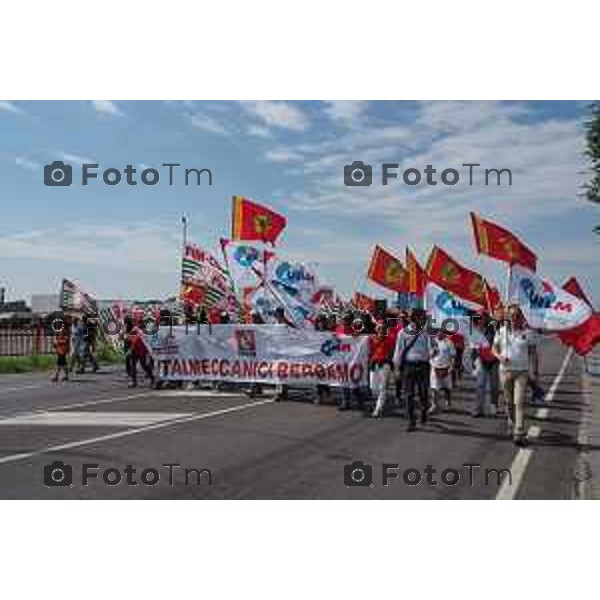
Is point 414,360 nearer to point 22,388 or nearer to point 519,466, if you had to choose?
point 519,466

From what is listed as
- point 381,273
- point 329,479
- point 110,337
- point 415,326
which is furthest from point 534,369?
point 110,337

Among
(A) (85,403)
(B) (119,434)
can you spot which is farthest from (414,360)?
(A) (85,403)

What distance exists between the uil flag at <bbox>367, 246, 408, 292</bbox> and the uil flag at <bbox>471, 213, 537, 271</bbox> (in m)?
6.31

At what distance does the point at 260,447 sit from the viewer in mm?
11281

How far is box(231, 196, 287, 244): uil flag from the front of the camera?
1894 cm

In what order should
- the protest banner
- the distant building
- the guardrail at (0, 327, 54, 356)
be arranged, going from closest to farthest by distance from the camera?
1. the protest banner
2. the guardrail at (0, 327, 54, 356)
3. the distant building

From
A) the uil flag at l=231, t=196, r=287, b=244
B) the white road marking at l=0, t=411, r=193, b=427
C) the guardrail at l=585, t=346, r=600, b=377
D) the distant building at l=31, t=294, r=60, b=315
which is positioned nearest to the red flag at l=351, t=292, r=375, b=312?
the guardrail at l=585, t=346, r=600, b=377

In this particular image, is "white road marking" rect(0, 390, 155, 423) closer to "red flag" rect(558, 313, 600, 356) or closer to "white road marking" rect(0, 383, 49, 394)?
"white road marking" rect(0, 383, 49, 394)

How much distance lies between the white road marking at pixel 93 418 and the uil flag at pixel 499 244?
5509mm

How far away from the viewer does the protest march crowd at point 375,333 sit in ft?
44.0

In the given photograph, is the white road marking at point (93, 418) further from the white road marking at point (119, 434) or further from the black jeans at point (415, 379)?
the black jeans at point (415, 379)

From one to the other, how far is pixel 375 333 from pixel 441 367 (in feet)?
4.36

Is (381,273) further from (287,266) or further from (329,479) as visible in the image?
(329,479)
